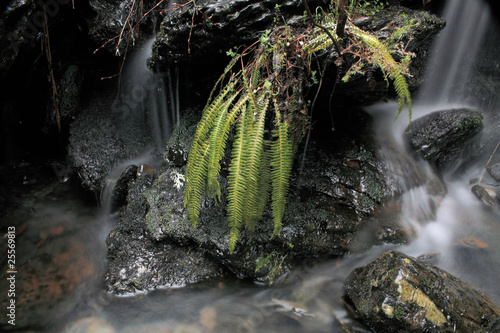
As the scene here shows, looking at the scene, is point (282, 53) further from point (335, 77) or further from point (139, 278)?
point (139, 278)

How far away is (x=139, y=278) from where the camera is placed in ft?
9.11

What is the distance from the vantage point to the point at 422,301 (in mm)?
2100

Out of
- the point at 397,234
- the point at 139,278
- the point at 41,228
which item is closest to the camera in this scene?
the point at 139,278

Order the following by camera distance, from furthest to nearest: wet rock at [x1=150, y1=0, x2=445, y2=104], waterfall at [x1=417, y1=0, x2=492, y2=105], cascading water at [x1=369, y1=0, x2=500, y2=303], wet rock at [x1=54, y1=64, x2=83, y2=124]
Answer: wet rock at [x1=54, y1=64, x2=83, y2=124], waterfall at [x1=417, y1=0, x2=492, y2=105], cascading water at [x1=369, y1=0, x2=500, y2=303], wet rock at [x1=150, y1=0, x2=445, y2=104]

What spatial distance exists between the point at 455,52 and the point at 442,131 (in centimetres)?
119

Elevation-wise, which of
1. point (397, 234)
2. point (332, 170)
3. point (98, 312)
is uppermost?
point (332, 170)

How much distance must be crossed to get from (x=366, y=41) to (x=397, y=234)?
6.31ft

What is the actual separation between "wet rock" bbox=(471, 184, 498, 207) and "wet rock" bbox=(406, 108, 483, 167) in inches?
22.3

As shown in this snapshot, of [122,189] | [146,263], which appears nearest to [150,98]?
[122,189]

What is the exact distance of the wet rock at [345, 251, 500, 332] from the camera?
6.72 ft

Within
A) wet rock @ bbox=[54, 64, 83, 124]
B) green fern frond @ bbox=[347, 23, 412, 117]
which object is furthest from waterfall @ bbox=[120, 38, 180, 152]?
green fern frond @ bbox=[347, 23, 412, 117]

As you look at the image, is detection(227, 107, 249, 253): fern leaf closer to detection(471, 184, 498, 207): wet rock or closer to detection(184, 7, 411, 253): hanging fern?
detection(184, 7, 411, 253): hanging fern

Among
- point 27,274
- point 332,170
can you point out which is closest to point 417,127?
point 332,170

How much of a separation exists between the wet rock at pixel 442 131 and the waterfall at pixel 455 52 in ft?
1.28
